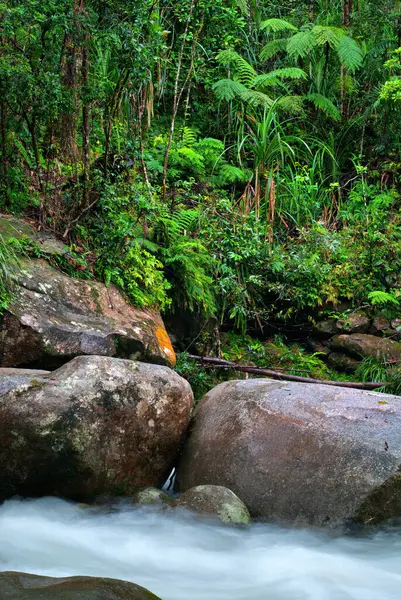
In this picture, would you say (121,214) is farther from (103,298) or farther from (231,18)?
(231,18)

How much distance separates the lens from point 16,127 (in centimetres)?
609

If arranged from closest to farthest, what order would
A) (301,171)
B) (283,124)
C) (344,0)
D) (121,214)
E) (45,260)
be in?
(45,260) → (121,214) → (301,171) → (283,124) → (344,0)

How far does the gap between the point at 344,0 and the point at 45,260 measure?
8.66 m

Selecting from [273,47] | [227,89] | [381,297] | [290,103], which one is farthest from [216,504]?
[273,47]

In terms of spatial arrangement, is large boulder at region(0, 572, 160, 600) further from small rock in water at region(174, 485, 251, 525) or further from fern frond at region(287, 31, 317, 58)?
fern frond at region(287, 31, 317, 58)

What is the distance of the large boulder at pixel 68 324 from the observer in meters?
4.62

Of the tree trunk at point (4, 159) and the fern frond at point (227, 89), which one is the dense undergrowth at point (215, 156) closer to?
the tree trunk at point (4, 159)

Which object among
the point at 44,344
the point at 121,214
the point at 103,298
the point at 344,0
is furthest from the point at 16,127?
the point at 344,0

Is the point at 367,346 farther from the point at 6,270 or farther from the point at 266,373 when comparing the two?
the point at 6,270

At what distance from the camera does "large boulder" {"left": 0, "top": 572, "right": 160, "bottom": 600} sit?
7.06 ft

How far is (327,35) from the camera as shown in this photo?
9664 mm

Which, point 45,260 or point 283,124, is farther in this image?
point 283,124

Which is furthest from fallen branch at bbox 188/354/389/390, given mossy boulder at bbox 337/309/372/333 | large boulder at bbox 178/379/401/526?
large boulder at bbox 178/379/401/526

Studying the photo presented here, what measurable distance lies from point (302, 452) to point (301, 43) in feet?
24.6
